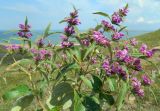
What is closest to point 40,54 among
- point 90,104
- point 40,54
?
point 40,54

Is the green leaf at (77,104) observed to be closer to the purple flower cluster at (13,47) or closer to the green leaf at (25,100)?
the green leaf at (25,100)

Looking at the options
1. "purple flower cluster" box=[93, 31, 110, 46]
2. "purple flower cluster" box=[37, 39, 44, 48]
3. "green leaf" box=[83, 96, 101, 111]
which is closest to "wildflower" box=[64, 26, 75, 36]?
"purple flower cluster" box=[37, 39, 44, 48]

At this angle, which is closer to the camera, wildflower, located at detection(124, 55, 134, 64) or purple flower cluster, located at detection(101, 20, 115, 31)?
wildflower, located at detection(124, 55, 134, 64)

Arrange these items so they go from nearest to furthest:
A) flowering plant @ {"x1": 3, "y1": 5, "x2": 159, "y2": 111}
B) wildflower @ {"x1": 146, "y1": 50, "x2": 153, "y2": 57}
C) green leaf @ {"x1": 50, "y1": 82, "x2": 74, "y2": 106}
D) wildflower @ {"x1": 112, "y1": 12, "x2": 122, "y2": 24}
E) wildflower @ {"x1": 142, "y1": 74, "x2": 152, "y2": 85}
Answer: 1. wildflower @ {"x1": 146, "y1": 50, "x2": 153, "y2": 57}
2. flowering plant @ {"x1": 3, "y1": 5, "x2": 159, "y2": 111}
3. wildflower @ {"x1": 112, "y1": 12, "x2": 122, "y2": 24}
4. green leaf @ {"x1": 50, "y1": 82, "x2": 74, "y2": 106}
5. wildflower @ {"x1": 142, "y1": 74, "x2": 152, "y2": 85}

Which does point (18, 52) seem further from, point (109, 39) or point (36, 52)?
point (109, 39)

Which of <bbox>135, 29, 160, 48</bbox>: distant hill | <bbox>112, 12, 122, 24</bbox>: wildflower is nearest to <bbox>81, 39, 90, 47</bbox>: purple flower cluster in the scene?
<bbox>112, 12, 122, 24</bbox>: wildflower

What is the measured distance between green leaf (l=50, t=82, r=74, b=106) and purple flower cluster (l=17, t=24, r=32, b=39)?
0.89 metres

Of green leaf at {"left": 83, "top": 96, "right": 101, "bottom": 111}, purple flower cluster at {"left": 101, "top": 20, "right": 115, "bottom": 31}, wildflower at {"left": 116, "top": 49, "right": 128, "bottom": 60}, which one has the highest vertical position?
purple flower cluster at {"left": 101, "top": 20, "right": 115, "bottom": 31}

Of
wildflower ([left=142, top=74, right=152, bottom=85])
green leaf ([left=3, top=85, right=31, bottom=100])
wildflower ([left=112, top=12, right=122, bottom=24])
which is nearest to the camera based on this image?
green leaf ([left=3, top=85, right=31, bottom=100])

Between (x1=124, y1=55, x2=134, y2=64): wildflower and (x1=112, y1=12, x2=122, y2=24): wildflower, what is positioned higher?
(x1=112, y1=12, x2=122, y2=24): wildflower

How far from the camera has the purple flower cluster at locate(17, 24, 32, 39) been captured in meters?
5.95

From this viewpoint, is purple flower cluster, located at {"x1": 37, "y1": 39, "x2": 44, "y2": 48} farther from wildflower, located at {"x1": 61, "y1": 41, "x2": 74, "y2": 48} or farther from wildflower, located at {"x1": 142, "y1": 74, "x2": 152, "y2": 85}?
wildflower, located at {"x1": 142, "y1": 74, "x2": 152, "y2": 85}

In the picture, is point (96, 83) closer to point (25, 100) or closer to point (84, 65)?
point (84, 65)

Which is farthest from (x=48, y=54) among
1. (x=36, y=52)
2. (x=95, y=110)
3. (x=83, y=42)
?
(x=95, y=110)
